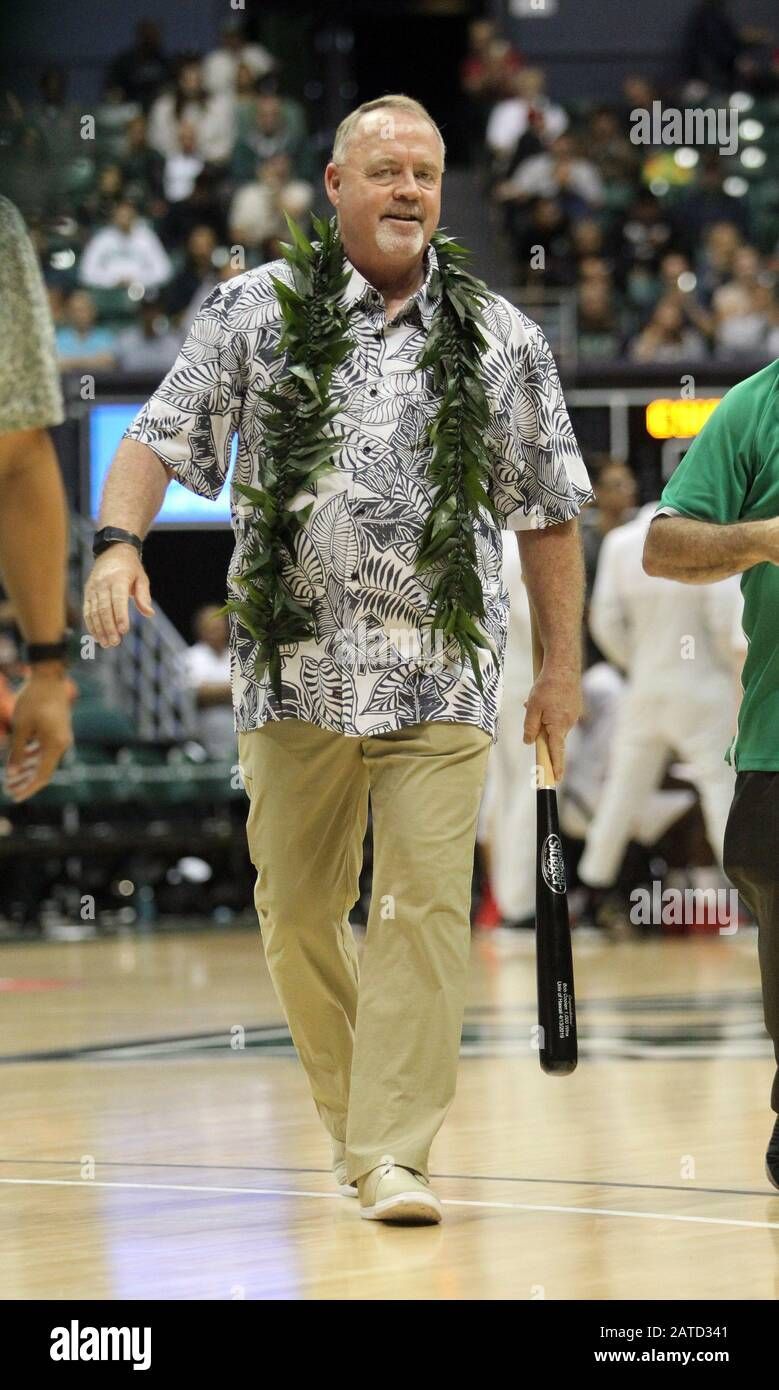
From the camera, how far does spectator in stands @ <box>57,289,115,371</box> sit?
17.2 m

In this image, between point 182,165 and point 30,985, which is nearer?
point 30,985

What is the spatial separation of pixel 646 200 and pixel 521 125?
1.30m

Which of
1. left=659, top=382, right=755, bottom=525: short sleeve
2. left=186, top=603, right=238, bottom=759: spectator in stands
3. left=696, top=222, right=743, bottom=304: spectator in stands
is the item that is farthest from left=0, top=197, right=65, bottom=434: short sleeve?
left=696, top=222, right=743, bottom=304: spectator in stands

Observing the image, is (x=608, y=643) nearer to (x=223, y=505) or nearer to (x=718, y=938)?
(x=718, y=938)

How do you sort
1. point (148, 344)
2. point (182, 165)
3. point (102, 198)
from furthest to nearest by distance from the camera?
1. point (182, 165)
2. point (102, 198)
3. point (148, 344)

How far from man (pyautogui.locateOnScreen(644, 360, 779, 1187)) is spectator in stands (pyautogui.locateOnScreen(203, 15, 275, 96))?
52.0 feet

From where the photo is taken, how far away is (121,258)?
18.1 meters

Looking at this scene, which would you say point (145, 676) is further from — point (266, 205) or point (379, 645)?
point (379, 645)

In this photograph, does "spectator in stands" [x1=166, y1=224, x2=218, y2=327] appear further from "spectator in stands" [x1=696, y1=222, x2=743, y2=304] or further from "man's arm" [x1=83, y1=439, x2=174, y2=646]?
"man's arm" [x1=83, y1=439, x2=174, y2=646]

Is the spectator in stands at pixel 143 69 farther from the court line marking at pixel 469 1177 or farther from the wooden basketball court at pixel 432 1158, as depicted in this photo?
the court line marking at pixel 469 1177

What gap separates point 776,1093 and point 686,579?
3.40 ft

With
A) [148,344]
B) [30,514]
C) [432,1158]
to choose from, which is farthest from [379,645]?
[148,344]
